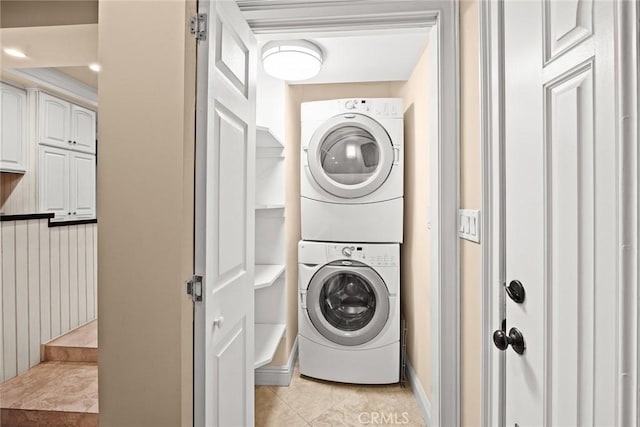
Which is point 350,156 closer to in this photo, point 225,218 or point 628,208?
point 225,218

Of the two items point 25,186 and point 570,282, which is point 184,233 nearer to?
point 570,282

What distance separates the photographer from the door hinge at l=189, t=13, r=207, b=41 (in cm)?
109

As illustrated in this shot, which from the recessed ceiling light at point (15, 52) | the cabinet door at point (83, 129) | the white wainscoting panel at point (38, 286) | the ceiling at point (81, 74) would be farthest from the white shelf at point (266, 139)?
the cabinet door at point (83, 129)

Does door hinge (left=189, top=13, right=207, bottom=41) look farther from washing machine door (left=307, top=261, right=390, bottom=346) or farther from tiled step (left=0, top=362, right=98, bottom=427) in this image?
tiled step (left=0, top=362, right=98, bottom=427)

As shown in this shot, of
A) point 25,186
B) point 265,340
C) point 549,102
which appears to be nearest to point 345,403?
point 265,340

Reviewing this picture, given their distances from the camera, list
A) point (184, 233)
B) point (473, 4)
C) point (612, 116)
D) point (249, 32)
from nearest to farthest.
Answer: point (612, 116) → point (184, 233) → point (473, 4) → point (249, 32)

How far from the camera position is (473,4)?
3.91ft

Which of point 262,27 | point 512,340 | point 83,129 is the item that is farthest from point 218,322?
point 83,129

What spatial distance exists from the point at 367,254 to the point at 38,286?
219cm

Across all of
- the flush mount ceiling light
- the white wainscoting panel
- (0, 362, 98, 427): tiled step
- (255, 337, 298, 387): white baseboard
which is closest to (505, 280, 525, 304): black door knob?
the flush mount ceiling light

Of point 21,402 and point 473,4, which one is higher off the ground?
point 473,4

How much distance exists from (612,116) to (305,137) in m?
2.02

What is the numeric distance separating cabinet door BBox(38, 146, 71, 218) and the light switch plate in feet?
11.8

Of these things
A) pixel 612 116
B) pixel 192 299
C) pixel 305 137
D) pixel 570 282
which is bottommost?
pixel 192 299
